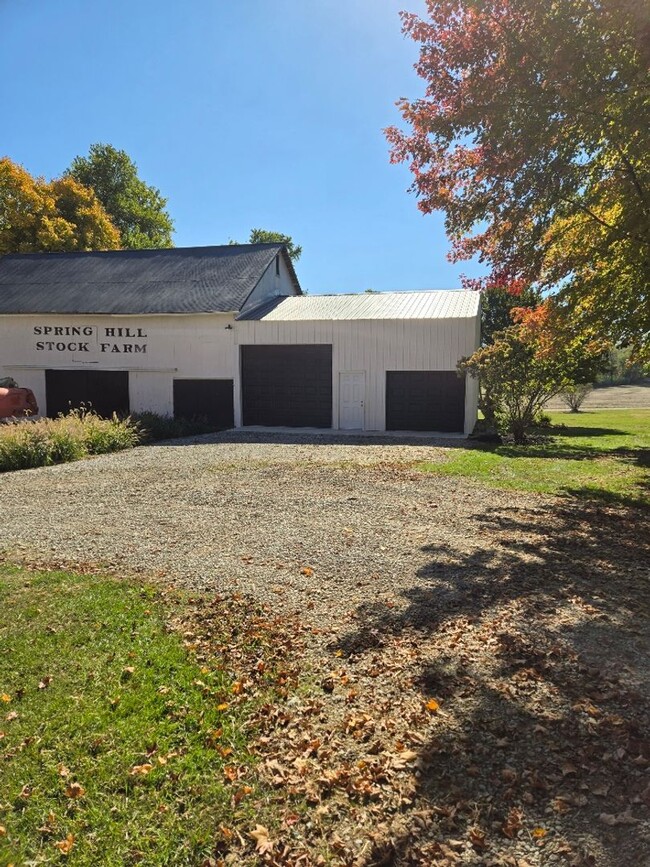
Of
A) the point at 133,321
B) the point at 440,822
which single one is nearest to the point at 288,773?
the point at 440,822

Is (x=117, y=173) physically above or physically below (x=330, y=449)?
above

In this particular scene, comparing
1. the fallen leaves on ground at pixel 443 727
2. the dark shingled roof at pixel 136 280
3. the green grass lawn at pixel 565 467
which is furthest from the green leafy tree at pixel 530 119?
A: the dark shingled roof at pixel 136 280

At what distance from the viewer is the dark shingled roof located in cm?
2111

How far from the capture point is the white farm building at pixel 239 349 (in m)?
19.1

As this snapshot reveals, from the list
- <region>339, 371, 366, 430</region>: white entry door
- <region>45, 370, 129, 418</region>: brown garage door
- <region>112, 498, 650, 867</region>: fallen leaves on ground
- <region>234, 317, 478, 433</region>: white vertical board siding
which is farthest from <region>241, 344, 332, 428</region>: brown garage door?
<region>112, 498, 650, 867</region>: fallen leaves on ground

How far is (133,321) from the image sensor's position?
21.1 metres

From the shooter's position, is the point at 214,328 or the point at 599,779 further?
the point at 214,328

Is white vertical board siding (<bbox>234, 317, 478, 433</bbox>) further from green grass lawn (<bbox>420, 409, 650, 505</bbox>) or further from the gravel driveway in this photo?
the gravel driveway

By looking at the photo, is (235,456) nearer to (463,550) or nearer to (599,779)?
(463,550)

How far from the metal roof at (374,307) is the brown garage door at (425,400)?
2.03 m

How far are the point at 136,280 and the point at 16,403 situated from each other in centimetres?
745

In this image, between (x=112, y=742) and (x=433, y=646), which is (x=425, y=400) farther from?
(x=112, y=742)

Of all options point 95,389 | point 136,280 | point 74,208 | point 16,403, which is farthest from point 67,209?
point 16,403

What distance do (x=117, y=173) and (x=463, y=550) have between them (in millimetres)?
43468
